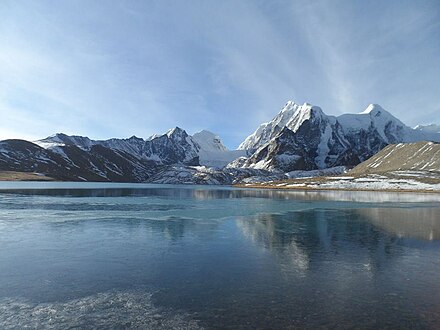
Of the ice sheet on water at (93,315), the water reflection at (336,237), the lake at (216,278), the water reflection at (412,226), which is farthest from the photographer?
the water reflection at (412,226)

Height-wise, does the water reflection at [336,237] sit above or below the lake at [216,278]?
above

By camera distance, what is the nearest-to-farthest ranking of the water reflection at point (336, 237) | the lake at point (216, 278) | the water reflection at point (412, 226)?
the lake at point (216, 278)
the water reflection at point (336, 237)
the water reflection at point (412, 226)

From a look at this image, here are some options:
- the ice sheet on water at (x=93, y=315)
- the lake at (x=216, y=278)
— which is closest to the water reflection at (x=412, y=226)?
the lake at (x=216, y=278)

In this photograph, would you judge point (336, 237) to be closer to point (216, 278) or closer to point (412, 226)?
point (412, 226)

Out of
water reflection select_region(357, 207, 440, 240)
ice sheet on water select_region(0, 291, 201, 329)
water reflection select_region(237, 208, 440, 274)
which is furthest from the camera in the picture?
water reflection select_region(357, 207, 440, 240)

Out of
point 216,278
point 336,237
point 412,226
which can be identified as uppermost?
point 412,226

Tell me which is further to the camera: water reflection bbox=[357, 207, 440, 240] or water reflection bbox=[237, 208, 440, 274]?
water reflection bbox=[357, 207, 440, 240]

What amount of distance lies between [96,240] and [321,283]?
22416mm

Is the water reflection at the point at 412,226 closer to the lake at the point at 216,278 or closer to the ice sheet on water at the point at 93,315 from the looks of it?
the lake at the point at 216,278

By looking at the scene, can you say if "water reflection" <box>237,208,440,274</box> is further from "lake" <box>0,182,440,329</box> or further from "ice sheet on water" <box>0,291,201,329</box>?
"ice sheet on water" <box>0,291,201,329</box>

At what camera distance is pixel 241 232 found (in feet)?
129

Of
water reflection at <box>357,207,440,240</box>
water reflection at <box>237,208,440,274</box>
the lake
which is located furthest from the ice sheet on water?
water reflection at <box>357,207,440,240</box>

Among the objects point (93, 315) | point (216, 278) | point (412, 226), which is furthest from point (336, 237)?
point (93, 315)

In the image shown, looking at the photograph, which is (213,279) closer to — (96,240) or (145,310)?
(145,310)
